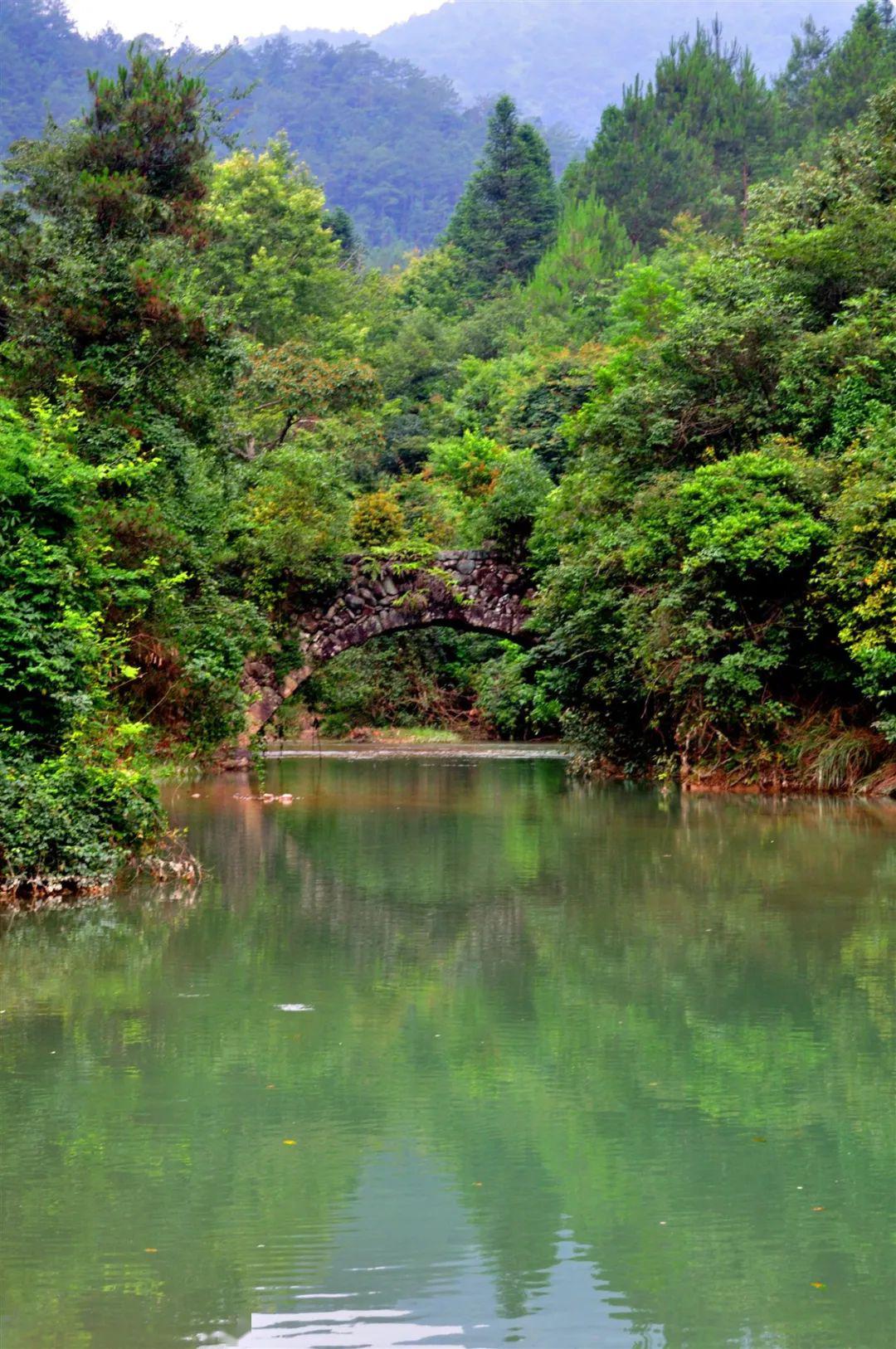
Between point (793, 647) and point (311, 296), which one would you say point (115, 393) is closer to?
point (793, 647)

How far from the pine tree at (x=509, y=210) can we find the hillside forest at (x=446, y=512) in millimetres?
24228

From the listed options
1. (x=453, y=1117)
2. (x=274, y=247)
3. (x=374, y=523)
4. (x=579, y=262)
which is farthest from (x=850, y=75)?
(x=453, y=1117)

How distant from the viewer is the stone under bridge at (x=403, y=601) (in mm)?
25391

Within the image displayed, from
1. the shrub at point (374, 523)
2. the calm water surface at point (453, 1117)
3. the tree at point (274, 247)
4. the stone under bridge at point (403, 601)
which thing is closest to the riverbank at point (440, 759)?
the calm water surface at point (453, 1117)

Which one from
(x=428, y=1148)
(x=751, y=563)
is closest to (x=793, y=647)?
(x=751, y=563)

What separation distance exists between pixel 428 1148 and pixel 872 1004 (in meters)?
2.80

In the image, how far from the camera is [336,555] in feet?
82.0

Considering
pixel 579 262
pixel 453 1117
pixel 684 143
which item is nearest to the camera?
pixel 453 1117

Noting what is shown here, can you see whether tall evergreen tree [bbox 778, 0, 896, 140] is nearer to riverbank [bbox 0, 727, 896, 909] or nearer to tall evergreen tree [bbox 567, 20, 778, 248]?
tall evergreen tree [bbox 567, 20, 778, 248]

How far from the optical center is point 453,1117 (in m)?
5.62

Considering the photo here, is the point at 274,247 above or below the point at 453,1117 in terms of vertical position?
above

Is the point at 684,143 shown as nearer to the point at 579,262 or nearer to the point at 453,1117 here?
the point at 579,262

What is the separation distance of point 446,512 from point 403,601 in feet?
24.2

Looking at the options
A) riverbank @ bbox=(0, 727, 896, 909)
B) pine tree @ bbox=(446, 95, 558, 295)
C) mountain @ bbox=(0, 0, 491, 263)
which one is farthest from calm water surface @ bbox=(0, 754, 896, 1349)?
mountain @ bbox=(0, 0, 491, 263)
